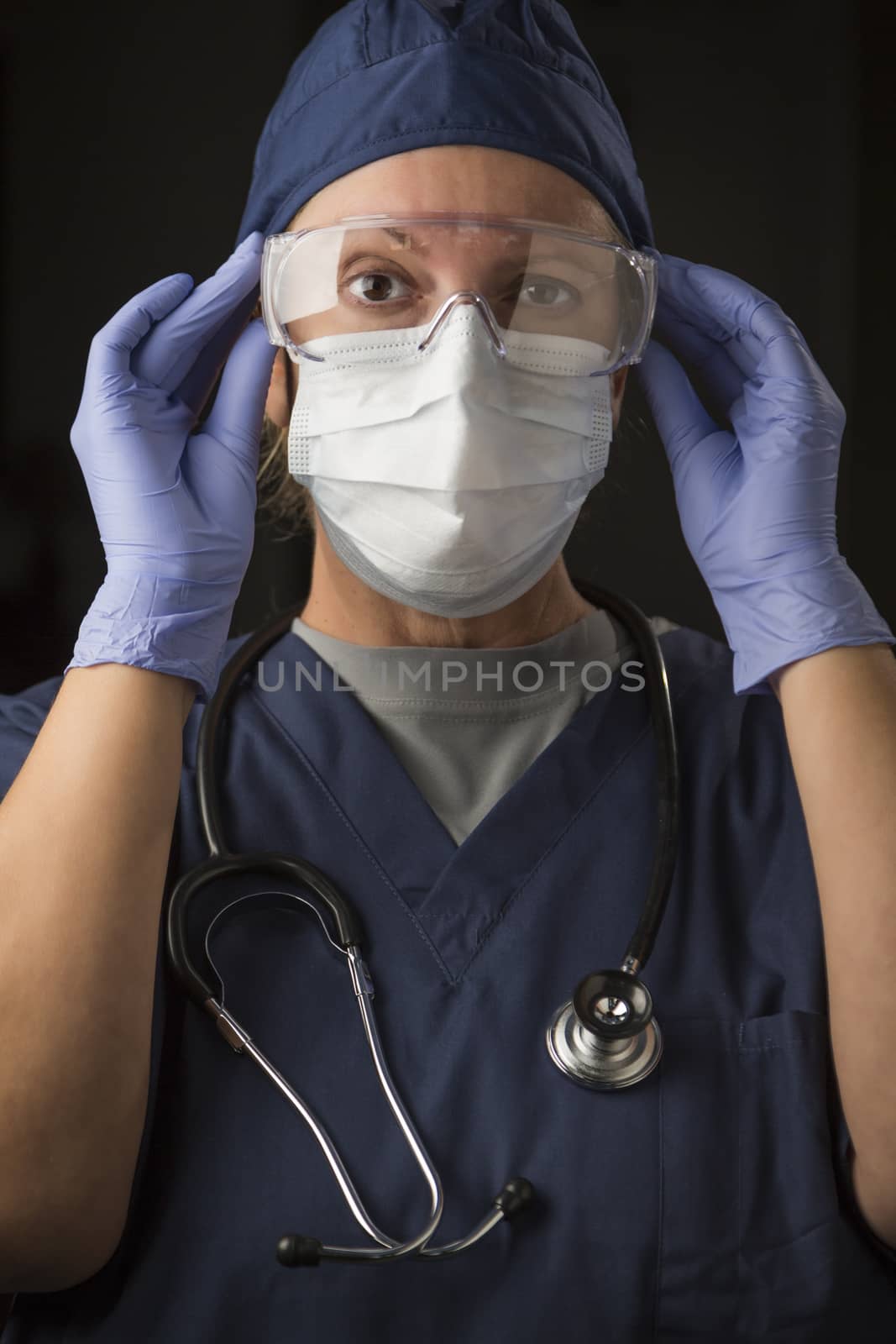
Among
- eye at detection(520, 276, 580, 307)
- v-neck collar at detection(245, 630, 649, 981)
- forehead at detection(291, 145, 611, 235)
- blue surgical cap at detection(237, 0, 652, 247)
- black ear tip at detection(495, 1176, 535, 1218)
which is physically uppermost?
blue surgical cap at detection(237, 0, 652, 247)

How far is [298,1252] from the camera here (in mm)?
793

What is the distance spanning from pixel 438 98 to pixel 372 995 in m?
0.72

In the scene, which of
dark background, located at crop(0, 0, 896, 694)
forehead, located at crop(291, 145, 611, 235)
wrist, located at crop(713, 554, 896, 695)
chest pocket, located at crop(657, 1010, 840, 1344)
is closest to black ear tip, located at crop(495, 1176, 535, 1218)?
chest pocket, located at crop(657, 1010, 840, 1344)

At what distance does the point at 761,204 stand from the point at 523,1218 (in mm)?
943

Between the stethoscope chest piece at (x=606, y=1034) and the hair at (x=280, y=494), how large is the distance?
0.55 meters

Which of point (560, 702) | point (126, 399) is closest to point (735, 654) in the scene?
point (560, 702)

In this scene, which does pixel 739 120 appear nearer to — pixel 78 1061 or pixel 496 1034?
pixel 496 1034

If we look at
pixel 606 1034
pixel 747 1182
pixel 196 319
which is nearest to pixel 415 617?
pixel 196 319

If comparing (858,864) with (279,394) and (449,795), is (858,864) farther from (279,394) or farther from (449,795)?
(279,394)

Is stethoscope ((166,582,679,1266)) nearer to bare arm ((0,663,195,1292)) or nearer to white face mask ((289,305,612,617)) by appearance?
bare arm ((0,663,195,1292))

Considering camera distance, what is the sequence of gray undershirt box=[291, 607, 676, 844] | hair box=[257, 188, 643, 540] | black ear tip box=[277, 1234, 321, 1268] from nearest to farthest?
black ear tip box=[277, 1234, 321, 1268] < gray undershirt box=[291, 607, 676, 844] < hair box=[257, 188, 643, 540]

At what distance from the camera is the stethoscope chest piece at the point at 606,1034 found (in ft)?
2.77

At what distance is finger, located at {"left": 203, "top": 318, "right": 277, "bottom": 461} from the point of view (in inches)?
40.7

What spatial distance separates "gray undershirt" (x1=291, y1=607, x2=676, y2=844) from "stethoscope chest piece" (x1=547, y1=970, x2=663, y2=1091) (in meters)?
0.22
